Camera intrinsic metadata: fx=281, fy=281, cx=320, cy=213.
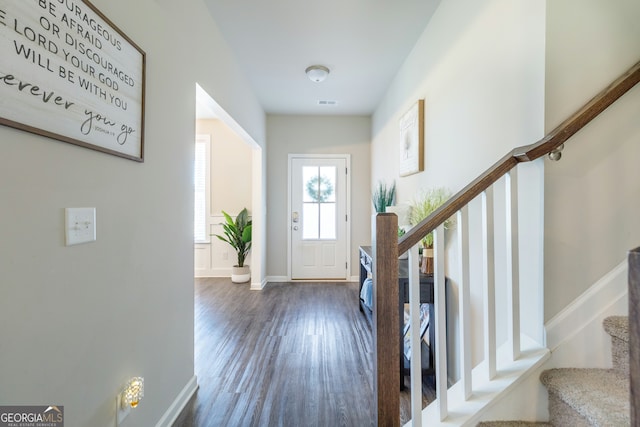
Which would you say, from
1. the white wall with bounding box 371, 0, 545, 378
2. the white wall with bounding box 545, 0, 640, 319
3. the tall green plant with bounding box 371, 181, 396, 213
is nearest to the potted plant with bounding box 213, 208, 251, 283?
the tall green plant with bounding box 371, 181, 396, 213

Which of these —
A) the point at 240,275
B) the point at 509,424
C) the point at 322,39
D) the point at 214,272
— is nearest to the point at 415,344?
the point at 509,424

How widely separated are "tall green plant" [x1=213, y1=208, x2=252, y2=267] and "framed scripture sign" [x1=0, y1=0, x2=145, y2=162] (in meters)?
3.30

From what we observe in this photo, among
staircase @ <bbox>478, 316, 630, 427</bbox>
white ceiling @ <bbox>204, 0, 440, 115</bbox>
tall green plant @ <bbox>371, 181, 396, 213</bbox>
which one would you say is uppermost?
white ceiling @ <bbox>204, 0, 440, 115</bbox>

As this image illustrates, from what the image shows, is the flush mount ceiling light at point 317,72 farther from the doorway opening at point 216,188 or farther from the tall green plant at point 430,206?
the doorway opening at point 216,188

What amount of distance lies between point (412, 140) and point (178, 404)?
→ 2.59m

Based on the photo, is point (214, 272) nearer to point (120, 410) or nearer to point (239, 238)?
point (239, 238)

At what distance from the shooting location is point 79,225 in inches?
37.4

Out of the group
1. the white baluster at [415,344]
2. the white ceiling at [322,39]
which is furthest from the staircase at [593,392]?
the white ceiling at [322,39]

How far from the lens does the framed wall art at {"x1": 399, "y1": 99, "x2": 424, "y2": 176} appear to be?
2.38m

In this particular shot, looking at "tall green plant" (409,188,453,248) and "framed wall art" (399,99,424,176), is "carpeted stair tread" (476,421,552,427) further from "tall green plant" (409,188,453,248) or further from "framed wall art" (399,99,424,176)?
"framed wall art" (399,99,424,176)

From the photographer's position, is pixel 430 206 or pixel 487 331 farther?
pixel 430 206

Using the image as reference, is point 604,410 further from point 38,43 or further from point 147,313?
point 38,43

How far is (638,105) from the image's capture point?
1108mm

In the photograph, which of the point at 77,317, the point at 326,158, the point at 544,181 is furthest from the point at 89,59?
the point at 326,158
